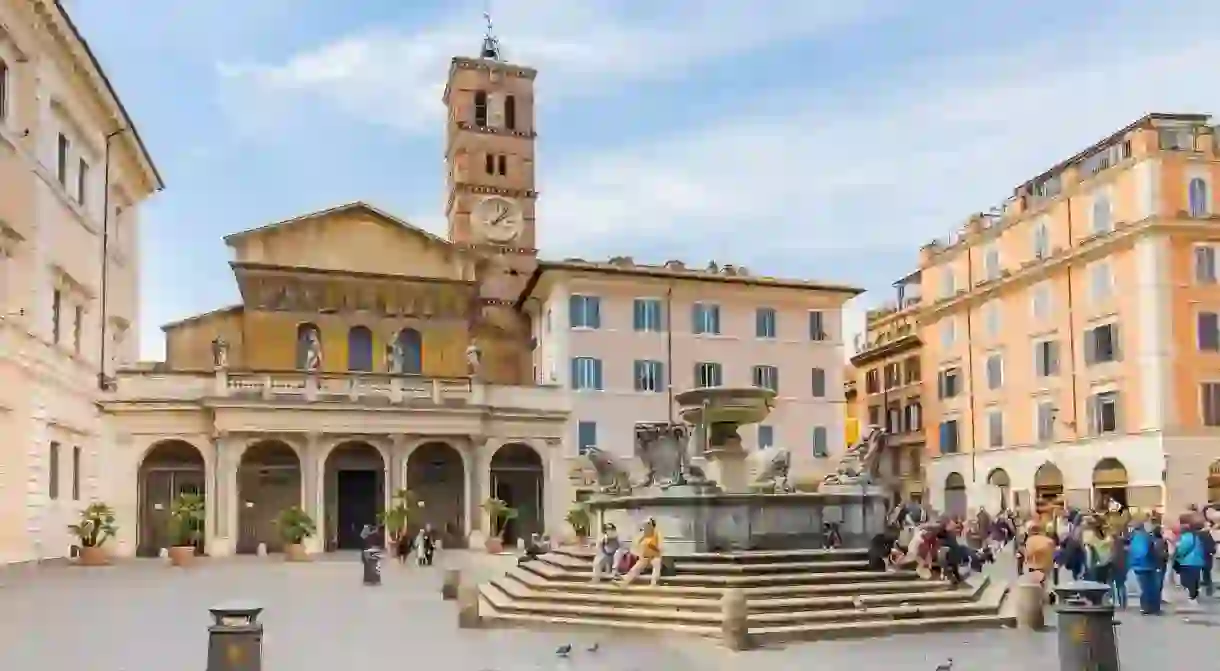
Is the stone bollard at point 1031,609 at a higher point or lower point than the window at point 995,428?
lower

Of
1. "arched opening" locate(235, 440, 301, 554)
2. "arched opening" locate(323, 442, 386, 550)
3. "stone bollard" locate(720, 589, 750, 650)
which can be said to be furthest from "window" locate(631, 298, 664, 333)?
"stone bollard" locate(720, 589, 750, 650)

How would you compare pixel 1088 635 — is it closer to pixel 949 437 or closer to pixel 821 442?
pixel 821 442

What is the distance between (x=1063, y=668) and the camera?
1188 cm

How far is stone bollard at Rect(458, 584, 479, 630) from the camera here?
17516 millimetres

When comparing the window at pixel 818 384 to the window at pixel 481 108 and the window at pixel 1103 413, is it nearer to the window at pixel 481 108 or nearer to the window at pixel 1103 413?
the window at pixel 1103 413

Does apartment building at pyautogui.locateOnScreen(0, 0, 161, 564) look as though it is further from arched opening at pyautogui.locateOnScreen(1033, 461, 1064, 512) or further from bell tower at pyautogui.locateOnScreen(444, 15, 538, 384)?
arched opening at pyautogui.locateOnScreen(1033, 461, 1064, 512)

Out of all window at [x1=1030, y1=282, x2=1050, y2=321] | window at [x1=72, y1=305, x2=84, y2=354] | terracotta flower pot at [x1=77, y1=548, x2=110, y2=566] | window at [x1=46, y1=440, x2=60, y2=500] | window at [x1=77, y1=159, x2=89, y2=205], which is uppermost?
window at [x1=77, y1=159, x2=89, y2=205]

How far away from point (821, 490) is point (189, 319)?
34.6 m

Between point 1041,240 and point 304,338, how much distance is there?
30.1 m

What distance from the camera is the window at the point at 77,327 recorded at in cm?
3617

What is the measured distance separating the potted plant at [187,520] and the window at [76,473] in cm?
372

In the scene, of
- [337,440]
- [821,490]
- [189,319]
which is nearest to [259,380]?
[337,440]

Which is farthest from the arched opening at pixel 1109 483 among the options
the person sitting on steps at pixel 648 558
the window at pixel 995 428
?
the person sitting on steps at pixel 648 558

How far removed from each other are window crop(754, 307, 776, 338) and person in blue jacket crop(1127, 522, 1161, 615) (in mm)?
31816
